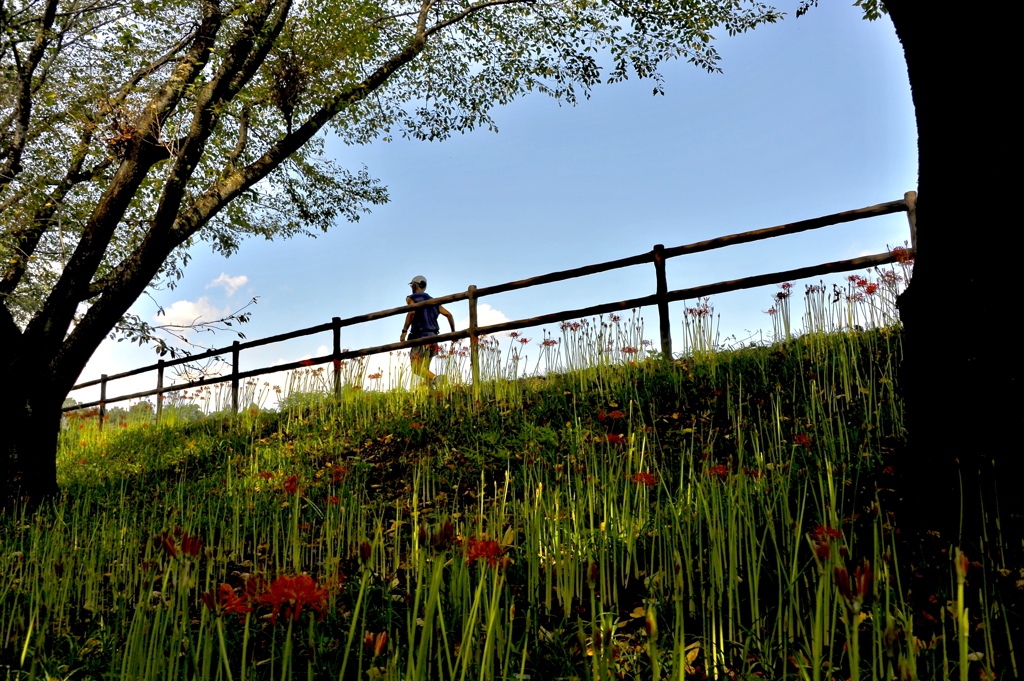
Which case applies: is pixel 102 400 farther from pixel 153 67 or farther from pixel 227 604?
pixel 227 604

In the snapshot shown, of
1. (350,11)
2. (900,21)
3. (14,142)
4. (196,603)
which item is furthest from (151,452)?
(900,21)

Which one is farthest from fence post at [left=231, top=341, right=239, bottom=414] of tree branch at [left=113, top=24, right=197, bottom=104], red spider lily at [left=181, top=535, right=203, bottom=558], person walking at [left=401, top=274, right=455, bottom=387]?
red spider lily at [left=181, top=535, right=203, bottom=558]

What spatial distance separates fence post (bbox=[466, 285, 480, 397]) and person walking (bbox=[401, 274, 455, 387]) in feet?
2.32

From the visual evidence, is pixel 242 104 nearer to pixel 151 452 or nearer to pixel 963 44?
pixel 151 452

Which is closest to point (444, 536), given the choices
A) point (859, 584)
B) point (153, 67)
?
point (859, 584)

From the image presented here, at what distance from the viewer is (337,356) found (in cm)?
1038

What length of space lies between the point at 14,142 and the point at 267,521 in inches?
215

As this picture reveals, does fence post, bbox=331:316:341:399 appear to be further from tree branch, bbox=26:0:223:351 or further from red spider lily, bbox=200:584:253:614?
red spider lily, bbox=200:584:253:614

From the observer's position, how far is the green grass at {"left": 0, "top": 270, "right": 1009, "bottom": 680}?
6.81 ft

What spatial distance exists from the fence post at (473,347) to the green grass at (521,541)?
24cm

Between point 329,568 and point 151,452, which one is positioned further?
point 151,452

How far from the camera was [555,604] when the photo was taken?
297 cm

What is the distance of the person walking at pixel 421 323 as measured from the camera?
9.52m

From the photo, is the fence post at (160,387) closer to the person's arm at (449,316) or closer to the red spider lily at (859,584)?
the person's arm at (449,316)
